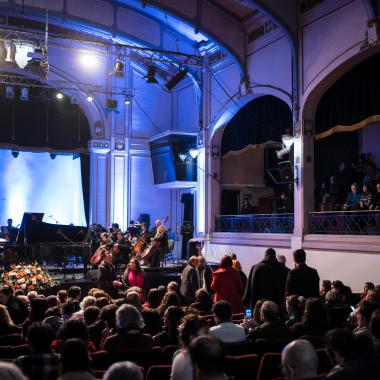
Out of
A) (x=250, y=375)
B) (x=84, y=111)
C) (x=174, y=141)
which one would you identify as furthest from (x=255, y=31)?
(x=250, y=375)

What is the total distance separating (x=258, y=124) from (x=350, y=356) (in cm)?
1167

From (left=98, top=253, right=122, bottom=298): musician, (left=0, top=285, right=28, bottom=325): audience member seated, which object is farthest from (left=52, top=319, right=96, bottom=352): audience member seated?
(left=98, top=253, right=122, bottom=298): musician

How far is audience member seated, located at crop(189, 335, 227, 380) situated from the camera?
277cm

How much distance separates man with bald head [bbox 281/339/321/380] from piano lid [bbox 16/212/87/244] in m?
11.8

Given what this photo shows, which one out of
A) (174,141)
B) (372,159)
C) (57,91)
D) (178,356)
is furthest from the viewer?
(57,91)

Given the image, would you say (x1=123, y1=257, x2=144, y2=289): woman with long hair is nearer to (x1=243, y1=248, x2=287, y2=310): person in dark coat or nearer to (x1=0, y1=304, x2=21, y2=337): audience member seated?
(x1=243, y1=248, x2=287, y2=310): person in dark coat

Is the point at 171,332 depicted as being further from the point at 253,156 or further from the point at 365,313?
the point at 253,156

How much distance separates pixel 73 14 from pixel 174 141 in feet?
16.5

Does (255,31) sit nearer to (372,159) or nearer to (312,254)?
(372,159)

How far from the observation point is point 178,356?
3596 millimetres

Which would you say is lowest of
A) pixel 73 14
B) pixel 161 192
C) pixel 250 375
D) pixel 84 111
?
pixel 250 375

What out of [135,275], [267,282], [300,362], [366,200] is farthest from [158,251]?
[300,362]

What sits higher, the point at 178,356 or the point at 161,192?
the point at 161,192

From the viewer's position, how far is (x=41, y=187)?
787 inches
